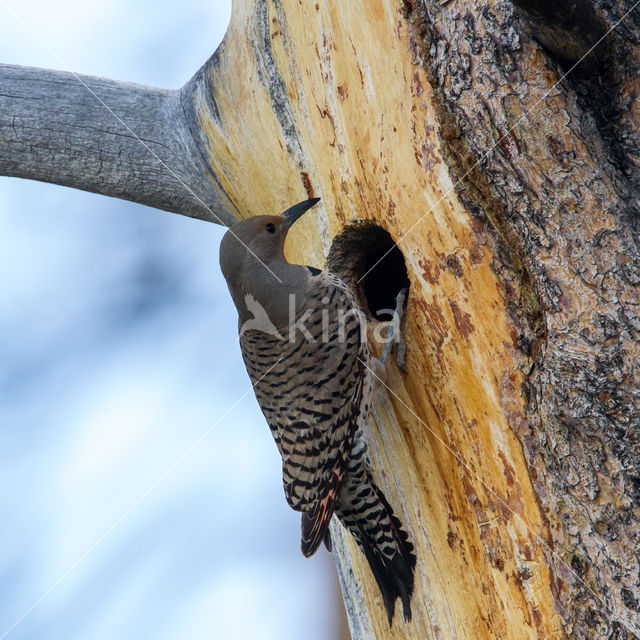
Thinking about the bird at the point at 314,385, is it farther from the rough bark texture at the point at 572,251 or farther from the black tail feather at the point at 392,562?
the rough bark texture at the point at 572,251

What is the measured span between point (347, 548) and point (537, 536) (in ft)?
3.52

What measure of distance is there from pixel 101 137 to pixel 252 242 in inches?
38.5

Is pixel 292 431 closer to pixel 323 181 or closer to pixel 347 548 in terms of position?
pixel 347 548

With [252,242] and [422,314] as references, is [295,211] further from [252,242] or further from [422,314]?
[422,314]

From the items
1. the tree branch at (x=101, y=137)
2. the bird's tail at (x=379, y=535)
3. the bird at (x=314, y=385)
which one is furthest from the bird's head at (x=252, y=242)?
the bird's tail at (x=379, y=535)

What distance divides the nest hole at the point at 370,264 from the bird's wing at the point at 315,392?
12 cm

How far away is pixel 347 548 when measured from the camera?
2777mm

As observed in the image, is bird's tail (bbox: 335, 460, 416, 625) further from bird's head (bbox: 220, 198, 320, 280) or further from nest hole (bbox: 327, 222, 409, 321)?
bird's head (bbox: 220, 198, 320, 280)

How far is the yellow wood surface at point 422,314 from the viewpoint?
6.49ft

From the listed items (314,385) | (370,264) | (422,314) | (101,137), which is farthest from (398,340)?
(101,137)

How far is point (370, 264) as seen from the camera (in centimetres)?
303

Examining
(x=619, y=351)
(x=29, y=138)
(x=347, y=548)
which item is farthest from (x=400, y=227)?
(x=29, y=138)

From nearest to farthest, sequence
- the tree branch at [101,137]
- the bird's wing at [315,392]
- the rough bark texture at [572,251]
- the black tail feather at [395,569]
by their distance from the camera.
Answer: the rough bark texture at [572,251] → the black tail feather at [395,569] → the bird's wing at [315,392] → the tree branch at [101,137]

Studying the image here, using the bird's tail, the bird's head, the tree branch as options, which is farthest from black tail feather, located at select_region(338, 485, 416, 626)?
the tree branch
